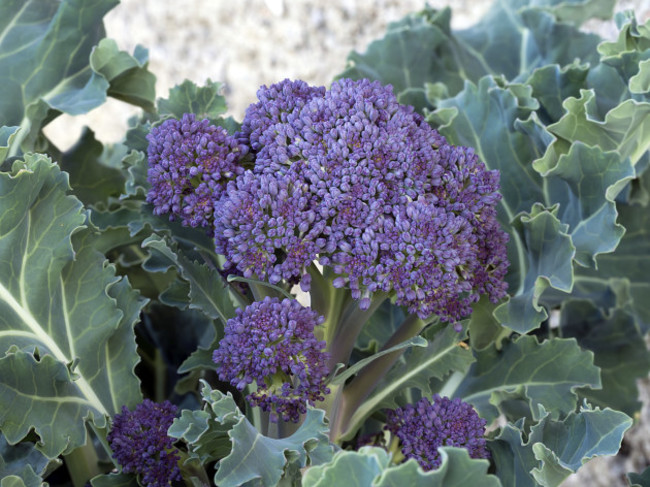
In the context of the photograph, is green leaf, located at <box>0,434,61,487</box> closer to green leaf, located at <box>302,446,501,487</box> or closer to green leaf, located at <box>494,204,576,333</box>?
green leaf, located at <box>302,446,501,487</box>

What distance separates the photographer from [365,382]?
723 millimetres

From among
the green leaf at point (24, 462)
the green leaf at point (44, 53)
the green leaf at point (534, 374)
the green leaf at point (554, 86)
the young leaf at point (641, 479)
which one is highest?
the green leaf at point (44, 53)

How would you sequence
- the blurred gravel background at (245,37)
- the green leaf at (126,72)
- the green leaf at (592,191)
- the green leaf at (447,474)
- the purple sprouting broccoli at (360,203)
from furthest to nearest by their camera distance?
the blurred gravel background at (245,37) → the green leaf at (126,72) → the green leaf at (592,191) → the purple sprouting broccoli at (360,203) → the green leaf at (447,474)

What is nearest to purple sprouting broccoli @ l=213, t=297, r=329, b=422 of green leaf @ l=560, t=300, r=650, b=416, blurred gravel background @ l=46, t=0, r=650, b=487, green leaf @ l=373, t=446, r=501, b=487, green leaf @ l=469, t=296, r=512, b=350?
green leaf @ l=373, t=446, r=501, b=487

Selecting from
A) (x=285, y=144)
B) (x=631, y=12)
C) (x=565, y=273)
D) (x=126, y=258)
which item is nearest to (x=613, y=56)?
(x=631, y=12)

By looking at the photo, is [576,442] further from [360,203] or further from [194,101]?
[194,101]

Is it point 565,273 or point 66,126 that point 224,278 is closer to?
point 565,273

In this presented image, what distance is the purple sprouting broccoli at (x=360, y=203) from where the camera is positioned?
0.60 metres

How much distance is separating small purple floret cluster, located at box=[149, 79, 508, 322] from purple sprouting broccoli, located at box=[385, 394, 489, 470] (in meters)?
0.08

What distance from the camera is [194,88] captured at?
80cm

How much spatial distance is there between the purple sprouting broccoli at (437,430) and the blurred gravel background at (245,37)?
959mm

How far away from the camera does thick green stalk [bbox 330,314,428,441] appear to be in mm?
709

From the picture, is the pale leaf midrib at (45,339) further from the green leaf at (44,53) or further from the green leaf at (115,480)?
the green leaf at (44,53)

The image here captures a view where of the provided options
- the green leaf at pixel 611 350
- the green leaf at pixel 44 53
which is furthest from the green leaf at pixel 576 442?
the green leaf at pixel 44 53
